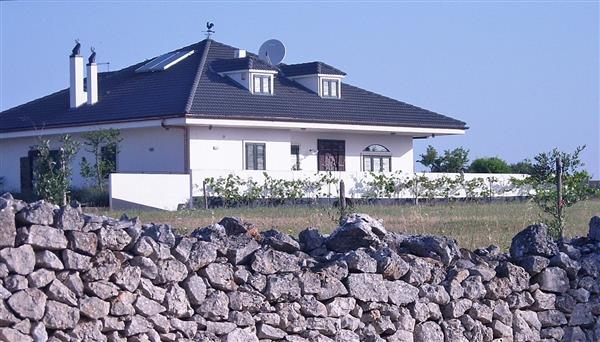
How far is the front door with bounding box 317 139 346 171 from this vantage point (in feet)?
150

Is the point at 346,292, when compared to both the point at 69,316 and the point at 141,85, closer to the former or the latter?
the point at 69,316

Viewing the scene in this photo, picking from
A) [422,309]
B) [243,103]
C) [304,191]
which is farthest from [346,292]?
[243,103]

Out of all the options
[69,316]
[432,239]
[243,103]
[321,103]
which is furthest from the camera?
[321,103]

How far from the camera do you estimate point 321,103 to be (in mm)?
46094

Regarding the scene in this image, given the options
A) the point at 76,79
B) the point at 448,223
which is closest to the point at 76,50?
the point at 76,79

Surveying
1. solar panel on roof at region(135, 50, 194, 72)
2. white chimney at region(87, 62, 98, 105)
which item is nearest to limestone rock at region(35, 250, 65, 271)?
white chimney at region(87, 62, 98, 105)

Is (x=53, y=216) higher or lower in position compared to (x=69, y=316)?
higher

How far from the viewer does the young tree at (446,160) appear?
2010 inches

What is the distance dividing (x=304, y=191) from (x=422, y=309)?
1131 inches

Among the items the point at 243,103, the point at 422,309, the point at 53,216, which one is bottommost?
the point at 422,309

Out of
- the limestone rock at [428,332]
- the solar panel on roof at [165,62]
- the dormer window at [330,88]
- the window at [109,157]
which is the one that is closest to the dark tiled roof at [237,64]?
the solar panel on roof at [165,62]

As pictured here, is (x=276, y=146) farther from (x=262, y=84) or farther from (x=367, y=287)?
(x=367, y=287)

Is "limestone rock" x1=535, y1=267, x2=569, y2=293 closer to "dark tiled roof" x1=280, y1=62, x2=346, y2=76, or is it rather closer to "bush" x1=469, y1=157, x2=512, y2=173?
"dark tiled roof" x1=280, y1=62, x2=346, y2=76

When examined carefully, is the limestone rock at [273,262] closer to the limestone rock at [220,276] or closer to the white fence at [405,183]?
the limestone rock at [220,276]
